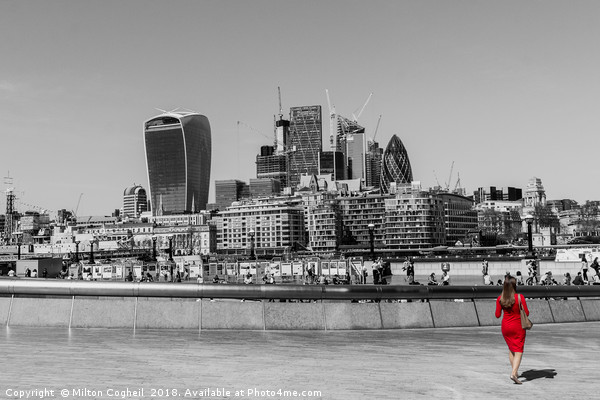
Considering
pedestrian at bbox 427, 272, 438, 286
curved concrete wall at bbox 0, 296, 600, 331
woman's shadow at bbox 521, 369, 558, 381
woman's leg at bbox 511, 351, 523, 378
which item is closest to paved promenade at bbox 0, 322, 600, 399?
woman's shadow at bbox 521, 369, 558, 381

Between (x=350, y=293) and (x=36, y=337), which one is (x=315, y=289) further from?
(x=36, y=337)

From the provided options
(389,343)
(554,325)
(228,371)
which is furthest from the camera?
(554,325)

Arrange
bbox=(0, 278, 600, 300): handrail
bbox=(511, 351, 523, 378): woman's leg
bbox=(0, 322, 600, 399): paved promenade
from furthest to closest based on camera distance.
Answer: bbox=(0, 278, 600, 300): handrail → bbox=(511, 351, 523, 378): woman's leg → bbox=(0, 322, 600, 399): paved promenade

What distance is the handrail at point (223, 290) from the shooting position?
16953 millimetres

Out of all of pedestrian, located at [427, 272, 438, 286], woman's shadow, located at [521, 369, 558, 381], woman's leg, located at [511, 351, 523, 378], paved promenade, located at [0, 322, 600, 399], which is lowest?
woman's shadow, located at [521, 369, 558, 381]

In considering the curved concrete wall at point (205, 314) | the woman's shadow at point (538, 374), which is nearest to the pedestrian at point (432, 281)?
the curved concrete wall at point (205, 314)

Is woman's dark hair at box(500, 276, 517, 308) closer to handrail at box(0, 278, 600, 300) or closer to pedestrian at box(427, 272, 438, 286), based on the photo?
handrail at box(0, 278, 600, 300)

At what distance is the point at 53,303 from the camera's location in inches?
684

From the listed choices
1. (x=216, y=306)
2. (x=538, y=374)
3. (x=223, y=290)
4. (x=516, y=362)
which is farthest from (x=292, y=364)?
(x=216, y=306)

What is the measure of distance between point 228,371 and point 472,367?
13.6ft

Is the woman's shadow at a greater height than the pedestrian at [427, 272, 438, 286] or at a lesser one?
lesser

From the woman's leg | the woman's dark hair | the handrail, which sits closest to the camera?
the woman's leg

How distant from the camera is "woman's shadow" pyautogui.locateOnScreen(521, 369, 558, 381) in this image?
11109 mm

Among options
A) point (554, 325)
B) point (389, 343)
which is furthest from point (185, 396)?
point (554, 325)
